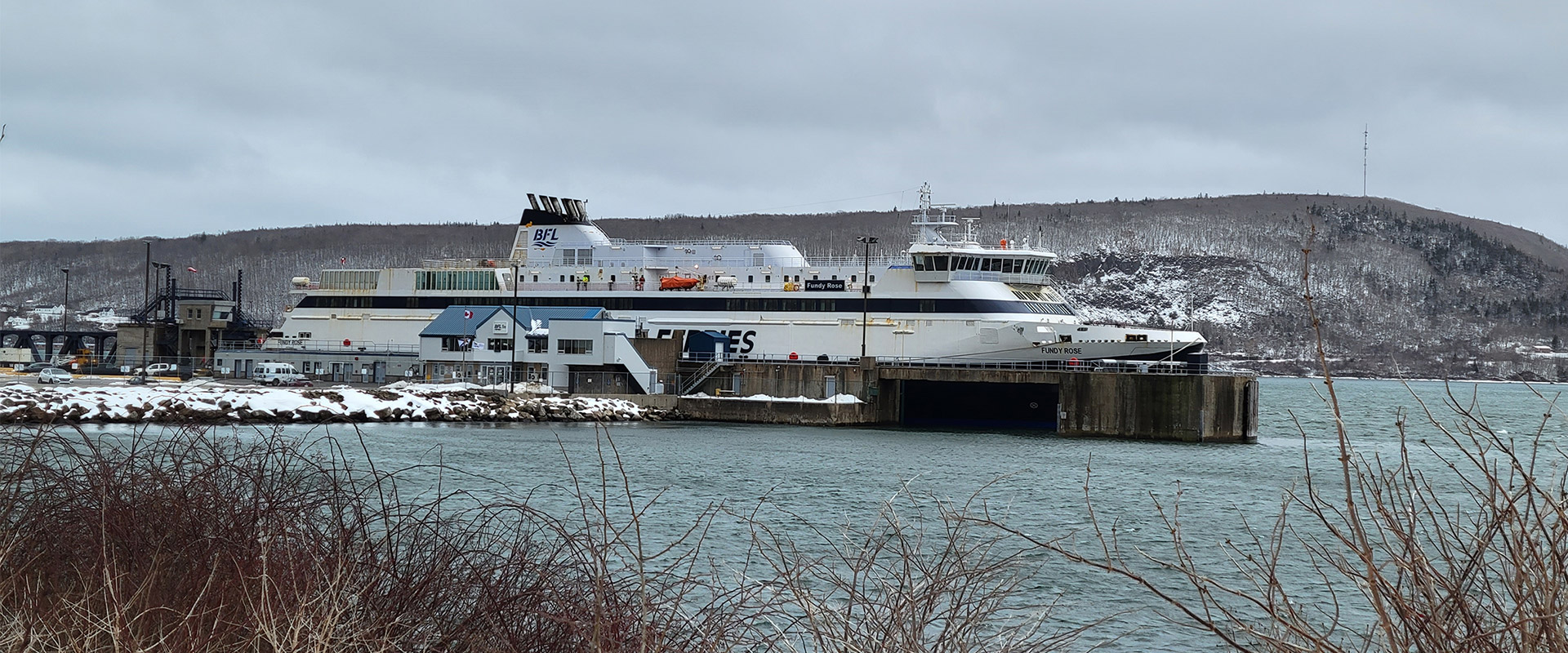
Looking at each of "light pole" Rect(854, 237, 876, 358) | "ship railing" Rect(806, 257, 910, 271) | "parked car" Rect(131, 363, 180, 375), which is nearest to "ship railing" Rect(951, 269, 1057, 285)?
"ship railing" Rect(806, 257, 910, 271)

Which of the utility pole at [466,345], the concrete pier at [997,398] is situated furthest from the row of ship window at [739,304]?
the utility pole at [466,345]

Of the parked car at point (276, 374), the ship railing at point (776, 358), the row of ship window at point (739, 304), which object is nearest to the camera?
the ship railing at point (776, 358)

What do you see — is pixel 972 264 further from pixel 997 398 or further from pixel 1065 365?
pixel 997 398

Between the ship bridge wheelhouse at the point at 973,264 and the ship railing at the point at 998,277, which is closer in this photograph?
the ship bridge wheelhouse at the point at 973,264

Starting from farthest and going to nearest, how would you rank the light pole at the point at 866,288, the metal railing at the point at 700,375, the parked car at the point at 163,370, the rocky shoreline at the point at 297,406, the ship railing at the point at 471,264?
the ship railing at the point at 471,264, the parked car at the point at 163,370, the light pole at the point at 866,288, the metal railing at the point at 700,375, the rocky shoreline at the point at 297,406

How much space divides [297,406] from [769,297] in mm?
18757

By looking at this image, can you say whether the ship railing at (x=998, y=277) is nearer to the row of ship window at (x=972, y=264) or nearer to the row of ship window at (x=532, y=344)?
the row of ship window at (x=972, y=264)

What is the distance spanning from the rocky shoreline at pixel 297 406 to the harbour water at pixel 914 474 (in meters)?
1.73

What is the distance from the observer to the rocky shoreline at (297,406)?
110 ft

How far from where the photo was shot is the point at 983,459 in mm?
29719

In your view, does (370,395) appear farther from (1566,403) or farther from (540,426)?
(1566,403)

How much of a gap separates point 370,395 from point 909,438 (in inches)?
655

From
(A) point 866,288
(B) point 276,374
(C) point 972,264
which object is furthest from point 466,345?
(C) point 972,264

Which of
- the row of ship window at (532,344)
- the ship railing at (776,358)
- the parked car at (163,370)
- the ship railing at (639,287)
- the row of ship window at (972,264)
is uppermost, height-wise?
the row of ship window at (972,264)
